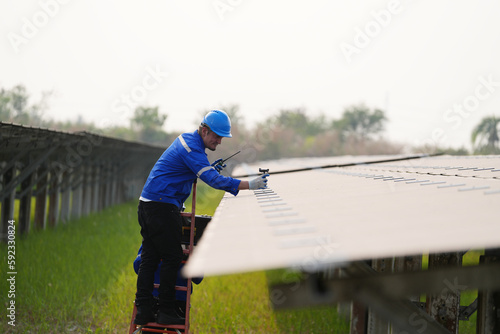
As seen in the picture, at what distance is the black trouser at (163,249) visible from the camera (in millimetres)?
4082

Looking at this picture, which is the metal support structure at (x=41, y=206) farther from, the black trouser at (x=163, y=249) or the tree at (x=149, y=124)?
the tree at (x=149, y=124)

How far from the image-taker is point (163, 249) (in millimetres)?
4090

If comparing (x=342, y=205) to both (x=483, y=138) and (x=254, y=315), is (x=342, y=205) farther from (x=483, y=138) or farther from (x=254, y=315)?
(x=483, y=138)

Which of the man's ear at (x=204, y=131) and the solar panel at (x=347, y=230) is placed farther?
the man's ear at (x=204, y=131)

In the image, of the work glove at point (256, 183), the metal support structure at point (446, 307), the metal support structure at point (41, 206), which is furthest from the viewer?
the metal support structure at point (41, 206)

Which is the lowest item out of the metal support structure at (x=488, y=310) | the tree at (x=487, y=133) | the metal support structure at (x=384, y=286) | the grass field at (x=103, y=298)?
the grass field at (x=103, y=298)

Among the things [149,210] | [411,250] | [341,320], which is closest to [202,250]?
[411,250]

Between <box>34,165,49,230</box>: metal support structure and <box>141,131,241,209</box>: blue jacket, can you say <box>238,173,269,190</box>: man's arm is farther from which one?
<box>34,165,49,230</box>: metal support structure

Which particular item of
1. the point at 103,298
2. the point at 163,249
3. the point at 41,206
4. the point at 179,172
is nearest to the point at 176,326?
the point at 163,249

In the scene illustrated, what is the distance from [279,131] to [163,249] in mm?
52291

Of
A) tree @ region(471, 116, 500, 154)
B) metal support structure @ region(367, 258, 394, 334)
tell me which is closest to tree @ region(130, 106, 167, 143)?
tree @ region(471, 116, 500, 154)

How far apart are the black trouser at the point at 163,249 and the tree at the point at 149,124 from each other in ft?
159

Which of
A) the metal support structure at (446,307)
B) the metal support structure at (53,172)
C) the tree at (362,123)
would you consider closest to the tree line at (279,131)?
the tree at (362,123)

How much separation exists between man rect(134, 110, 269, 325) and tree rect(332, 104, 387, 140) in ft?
185
